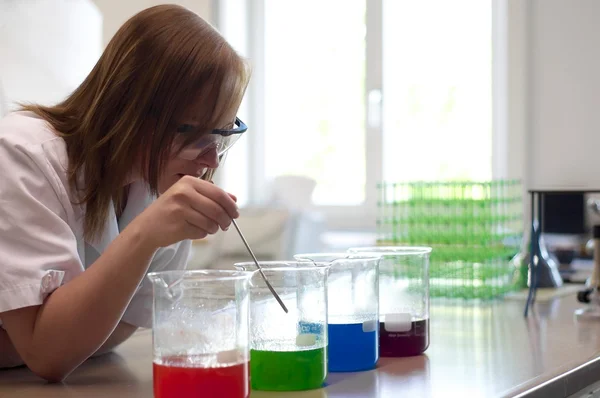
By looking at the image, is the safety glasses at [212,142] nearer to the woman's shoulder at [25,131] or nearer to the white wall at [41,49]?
the woman's shoulder at [25,131]

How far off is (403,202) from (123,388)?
105cm

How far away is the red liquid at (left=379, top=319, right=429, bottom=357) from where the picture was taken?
109 cm

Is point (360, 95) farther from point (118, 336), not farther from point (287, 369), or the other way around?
point (287, 369)

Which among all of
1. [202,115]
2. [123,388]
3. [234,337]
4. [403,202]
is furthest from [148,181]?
[403,202]

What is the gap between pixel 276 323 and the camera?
2.89ft

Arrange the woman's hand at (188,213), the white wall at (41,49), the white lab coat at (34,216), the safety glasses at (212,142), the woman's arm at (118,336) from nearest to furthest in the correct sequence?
the woman's hand at (188,213) < the white lab coat at (34,216) < the safety glasses at (212,142) < the woman's arm at (118,336) < the white wall at (41,49)

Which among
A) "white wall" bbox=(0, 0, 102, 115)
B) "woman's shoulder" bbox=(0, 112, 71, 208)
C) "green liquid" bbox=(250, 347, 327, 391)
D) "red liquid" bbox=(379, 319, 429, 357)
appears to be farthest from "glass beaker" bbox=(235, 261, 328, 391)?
"white wall" bbox=(0, 0, 102, 115)

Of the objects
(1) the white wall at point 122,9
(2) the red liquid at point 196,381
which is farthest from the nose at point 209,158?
(1) the white wall at point 122,9

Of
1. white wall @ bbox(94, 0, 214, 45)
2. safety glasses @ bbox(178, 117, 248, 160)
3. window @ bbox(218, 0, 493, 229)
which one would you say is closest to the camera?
Answer: safety glasses @ bbox(178, 117, 248, 160)

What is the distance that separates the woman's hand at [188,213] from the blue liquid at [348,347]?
0.22 m

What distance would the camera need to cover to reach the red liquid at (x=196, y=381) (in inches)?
28.1

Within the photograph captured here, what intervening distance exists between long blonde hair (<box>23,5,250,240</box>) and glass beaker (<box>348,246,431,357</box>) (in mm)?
320

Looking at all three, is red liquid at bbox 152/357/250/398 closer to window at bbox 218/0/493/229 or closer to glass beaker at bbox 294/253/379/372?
glass beaker at bbox 294/253/379/372

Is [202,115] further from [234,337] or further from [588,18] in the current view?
[588,18]
